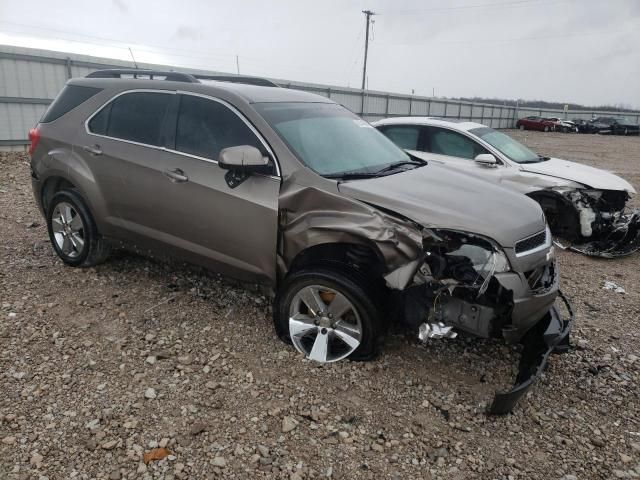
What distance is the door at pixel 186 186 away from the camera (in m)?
3.43

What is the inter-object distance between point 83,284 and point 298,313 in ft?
7.36

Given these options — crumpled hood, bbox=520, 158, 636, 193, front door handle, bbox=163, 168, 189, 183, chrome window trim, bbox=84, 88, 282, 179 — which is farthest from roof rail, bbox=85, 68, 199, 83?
crumpled hood, bbox=520, 158, 636, 193

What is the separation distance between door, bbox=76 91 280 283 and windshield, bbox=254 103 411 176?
0.24 metres

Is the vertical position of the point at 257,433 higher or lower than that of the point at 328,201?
lower

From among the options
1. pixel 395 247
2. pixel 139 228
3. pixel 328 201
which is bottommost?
pixel 139 228

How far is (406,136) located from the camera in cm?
733

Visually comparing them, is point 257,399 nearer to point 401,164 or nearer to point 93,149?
point 401,164

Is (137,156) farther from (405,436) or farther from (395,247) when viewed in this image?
(405,436)

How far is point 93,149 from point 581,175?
5.85 metres

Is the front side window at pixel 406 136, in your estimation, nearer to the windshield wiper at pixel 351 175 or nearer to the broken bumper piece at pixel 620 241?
the broken bumper piece at pixel 620 241

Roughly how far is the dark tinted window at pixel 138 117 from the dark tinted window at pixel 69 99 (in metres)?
0.33

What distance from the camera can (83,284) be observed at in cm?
444

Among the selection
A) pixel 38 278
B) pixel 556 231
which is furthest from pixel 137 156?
pixel 556 231

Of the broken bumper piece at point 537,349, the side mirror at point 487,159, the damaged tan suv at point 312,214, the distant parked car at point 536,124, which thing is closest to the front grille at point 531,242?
the damaged tan suv at point 312,214
